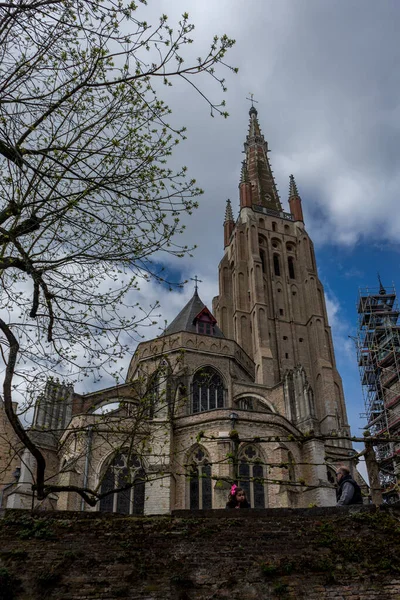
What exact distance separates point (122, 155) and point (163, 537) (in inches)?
222

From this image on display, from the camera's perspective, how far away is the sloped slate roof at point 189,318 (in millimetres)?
30359

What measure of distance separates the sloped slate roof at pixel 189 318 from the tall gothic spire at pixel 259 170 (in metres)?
17.8

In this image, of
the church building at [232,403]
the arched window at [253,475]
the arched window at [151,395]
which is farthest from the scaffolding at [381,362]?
the arched window at [151,395]

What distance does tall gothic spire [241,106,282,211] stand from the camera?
49.3 m

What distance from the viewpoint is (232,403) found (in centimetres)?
2603

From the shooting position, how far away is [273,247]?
145 feet

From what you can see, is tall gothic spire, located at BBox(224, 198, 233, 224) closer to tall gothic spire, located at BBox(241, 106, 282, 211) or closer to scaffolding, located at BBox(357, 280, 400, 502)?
tall gothic spire, located at BBox(241, 106, 282, 211)

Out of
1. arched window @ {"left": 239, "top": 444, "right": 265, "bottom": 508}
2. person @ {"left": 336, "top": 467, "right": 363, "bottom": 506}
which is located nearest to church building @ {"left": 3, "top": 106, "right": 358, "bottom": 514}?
arched window @ {"left": 239, "top": 444, "right": 265, "bottom": 508}

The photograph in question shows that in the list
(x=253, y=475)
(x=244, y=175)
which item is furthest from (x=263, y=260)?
(x=253, y=475)

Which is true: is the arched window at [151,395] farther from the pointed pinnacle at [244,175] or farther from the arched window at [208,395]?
the pointed pinnacle at [244,175]

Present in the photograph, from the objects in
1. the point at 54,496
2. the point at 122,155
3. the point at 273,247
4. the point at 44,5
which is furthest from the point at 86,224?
the point at 273,247

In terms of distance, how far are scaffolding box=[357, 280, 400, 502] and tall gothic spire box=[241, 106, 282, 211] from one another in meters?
12.8

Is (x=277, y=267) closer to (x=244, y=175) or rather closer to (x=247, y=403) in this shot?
(x=244, y=175)

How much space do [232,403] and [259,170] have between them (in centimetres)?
3285
